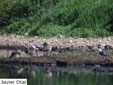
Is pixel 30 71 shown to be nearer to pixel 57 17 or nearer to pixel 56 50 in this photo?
pixel 56 50

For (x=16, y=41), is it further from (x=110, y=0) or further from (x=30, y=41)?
(x=110, y=0)

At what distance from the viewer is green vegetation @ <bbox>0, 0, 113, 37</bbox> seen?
27.5m

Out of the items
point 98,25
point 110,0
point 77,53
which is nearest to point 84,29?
point 98,25

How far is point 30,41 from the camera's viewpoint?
26.5 m

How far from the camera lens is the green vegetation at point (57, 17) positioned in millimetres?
27500

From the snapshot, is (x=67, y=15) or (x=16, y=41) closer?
(x=16, y=41)

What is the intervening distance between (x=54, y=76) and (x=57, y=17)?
12285mm

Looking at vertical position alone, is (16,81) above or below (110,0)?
below

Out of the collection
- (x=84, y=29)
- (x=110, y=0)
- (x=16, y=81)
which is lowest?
(x=16, y=81)

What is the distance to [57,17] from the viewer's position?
29234 mm

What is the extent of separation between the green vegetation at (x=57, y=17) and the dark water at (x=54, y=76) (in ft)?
29.0

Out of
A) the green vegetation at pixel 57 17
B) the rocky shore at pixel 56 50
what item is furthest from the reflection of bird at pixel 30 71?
the green vegetation at pixel 57 17

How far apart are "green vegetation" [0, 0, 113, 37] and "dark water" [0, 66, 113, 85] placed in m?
8.85

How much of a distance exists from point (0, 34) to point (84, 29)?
235 inches
